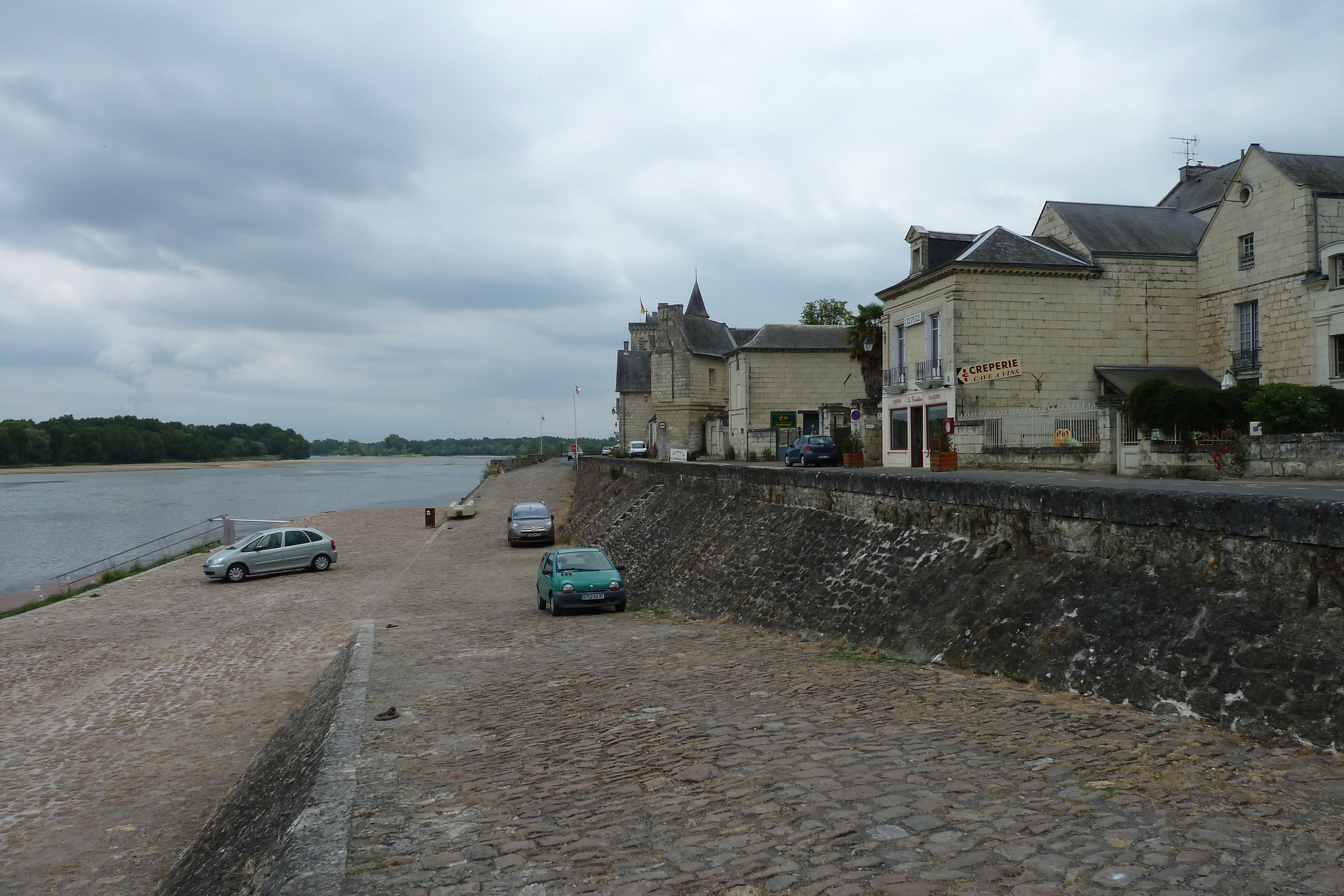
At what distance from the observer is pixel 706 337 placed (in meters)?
58.7

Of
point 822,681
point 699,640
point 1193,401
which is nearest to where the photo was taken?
point 822,681

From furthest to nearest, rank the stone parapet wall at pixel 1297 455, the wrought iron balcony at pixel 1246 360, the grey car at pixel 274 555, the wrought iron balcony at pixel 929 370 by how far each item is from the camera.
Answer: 1. the wrought iron balcony at pixel 929 370
2. the wrought iron balcony at pixel 1246 360
3. the grey car at pixel 274 555
4. the stone parapet wall at pixel 1297 455

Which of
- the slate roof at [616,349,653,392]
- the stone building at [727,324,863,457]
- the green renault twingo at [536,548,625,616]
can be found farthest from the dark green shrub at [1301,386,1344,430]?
the slate roof at [616,349,653,392]

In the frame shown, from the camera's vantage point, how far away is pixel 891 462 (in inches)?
1244

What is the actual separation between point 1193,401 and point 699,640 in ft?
44.1

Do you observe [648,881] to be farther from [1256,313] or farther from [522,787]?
[1256,313]

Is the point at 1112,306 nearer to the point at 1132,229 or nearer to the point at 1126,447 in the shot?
the point at 1132,229

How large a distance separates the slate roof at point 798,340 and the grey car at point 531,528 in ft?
66.6

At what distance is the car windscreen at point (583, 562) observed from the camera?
1633 cm

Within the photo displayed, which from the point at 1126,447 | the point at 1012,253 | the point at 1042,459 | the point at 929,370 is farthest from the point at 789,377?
the point at 1126,447

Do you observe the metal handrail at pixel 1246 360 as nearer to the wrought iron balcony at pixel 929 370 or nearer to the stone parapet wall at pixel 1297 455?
the wrought iron balcony at pixel 929 370

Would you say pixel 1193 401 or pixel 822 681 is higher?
pixel 1193 401

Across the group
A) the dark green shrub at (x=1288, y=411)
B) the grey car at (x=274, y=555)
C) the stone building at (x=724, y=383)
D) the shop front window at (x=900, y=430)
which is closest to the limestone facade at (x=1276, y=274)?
the dark green shrub at (x=1288, y=411)

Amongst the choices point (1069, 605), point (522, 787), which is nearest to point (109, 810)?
point (522, 787)
